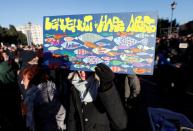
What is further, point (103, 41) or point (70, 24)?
point (70, 24)

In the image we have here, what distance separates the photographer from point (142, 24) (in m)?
2.93

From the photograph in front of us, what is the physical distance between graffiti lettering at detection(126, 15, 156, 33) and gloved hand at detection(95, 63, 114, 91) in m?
1.15

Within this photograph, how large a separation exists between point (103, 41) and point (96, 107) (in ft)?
3.86

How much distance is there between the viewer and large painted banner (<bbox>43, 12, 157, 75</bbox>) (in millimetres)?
2979

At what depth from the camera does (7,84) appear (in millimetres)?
5848

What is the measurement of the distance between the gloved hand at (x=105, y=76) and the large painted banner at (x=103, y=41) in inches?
44.4

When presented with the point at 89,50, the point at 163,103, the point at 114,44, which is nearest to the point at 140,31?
the point at 114,44

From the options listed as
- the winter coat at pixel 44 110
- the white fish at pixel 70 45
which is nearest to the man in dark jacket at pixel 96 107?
the winter coat at pixel 44 110

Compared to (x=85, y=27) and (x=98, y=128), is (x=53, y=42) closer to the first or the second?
(x=85, y=27)

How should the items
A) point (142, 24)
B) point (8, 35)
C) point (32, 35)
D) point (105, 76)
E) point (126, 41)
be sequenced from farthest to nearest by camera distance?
point (8, 35) < point (32, 35) < point (126, 41) < point (142, 24) < point (105, 76)

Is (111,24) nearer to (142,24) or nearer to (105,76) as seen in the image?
(142,24)

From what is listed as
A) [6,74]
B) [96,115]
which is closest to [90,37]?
[96,115]

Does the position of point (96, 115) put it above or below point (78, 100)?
below

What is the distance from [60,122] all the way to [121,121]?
1.06 metres
